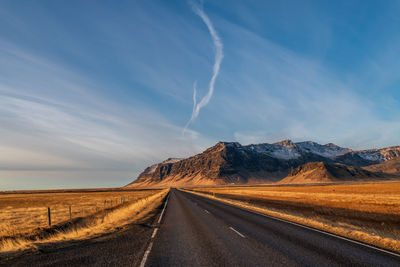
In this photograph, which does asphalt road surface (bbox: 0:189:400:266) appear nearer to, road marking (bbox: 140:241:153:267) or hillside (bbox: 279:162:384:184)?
road marking (bbox: 140:241:153:267)

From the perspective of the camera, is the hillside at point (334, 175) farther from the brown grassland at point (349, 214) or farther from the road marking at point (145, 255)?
the road marking at point (145, 255)

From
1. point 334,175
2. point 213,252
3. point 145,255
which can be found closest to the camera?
point 145,255

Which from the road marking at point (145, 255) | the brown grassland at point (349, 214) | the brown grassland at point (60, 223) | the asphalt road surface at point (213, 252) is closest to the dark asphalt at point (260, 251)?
the asphalt road surface at point (213, 252)

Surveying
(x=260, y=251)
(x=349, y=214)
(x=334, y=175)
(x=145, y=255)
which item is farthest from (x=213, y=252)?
(x=334, y=175)

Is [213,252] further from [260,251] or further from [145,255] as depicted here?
[145,255]

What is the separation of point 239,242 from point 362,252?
13.1ft

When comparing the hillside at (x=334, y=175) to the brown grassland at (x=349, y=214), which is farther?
the hillside at (x=334, y=175)

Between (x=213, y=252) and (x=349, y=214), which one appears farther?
(x=349, y=214)

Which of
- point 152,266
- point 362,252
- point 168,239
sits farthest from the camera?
point 168,239

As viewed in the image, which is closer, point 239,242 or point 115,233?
point 239,242

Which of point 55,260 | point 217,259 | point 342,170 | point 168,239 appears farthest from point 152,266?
point 342,170

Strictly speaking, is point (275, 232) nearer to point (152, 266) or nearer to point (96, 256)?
point (152, 266)

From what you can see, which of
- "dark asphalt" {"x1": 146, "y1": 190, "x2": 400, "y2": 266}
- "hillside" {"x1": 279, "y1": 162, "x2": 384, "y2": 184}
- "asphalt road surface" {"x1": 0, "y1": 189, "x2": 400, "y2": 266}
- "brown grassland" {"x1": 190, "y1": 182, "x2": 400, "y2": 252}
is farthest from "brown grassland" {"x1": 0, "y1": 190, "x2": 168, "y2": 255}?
"hillside" {"x1": 279, "y1": 162, "x2": 384, "y2": 184}

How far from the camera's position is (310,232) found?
11461 mm
